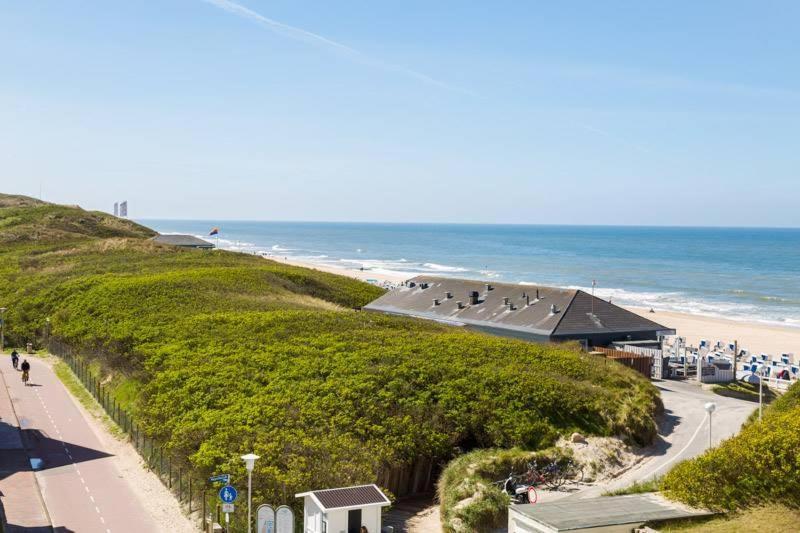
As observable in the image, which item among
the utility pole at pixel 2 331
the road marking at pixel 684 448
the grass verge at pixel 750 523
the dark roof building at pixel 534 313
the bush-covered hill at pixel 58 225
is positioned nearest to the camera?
the grass verge at pixel 750 523

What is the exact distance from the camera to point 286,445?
74.0 feet

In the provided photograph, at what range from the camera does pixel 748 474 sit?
17281 mm

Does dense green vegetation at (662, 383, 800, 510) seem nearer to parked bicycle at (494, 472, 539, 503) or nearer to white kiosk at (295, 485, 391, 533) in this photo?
parked bicycle at (494, 472, 539, 503)

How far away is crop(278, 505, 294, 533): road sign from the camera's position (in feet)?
59.4

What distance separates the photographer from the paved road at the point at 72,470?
2100cm

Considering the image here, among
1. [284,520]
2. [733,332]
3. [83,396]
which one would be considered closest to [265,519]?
[284,520]

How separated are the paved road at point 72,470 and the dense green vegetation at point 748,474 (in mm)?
13371

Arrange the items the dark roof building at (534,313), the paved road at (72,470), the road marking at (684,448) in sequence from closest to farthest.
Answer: the paved road at (72,470)
the road marking at (684,448)
the dark roof building at (534,313)

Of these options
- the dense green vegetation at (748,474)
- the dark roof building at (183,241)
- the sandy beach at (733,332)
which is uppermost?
the dark roof building at (183,241)

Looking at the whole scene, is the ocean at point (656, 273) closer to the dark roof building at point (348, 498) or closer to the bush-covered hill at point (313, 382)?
the bush-covered hill at point (313, 382)

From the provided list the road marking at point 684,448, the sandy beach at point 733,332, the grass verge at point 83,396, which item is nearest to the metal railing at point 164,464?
the grass verge at point 83,396

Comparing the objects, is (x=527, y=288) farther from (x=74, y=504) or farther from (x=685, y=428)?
(x=74, y=504)

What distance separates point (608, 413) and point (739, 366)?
26604 millimetres

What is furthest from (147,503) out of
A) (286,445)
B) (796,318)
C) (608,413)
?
(796,318)
